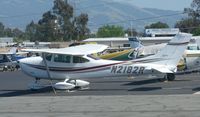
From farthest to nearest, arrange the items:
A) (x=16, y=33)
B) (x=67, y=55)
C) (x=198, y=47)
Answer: (x=16, y=33), (x=198, y=47), (x=67, y=55)

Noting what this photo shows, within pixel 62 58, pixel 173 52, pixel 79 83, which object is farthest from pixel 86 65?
pixel 173 52

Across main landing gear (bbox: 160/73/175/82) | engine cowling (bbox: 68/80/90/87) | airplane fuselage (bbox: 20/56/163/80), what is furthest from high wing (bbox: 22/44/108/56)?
main landing gear (bbox: 160/73/175/82)

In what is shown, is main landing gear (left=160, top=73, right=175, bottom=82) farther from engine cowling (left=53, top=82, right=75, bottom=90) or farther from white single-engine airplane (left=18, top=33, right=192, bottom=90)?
engine cowling (left=53, top=82, right=75, bottom=90)

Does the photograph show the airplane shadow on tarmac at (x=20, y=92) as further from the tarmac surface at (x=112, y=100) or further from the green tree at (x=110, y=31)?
the green tree at (x=110, y=31)

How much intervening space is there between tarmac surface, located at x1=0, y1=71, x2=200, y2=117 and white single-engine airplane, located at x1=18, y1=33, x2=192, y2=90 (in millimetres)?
673

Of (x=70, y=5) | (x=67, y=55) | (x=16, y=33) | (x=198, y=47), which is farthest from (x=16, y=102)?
(x=16, y=33)

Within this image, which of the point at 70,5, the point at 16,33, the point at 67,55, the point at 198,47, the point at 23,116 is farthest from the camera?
the point at 16,33

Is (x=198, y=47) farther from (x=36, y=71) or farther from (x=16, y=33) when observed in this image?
(x=16, y=33)

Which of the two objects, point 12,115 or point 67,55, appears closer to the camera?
point 12,115

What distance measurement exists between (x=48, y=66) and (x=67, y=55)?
3.12 feet

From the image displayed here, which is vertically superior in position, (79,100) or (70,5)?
(70,5)

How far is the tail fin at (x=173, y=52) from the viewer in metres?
24.5

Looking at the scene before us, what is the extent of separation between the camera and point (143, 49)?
3444 cm

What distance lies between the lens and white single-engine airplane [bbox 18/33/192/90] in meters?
23.3
